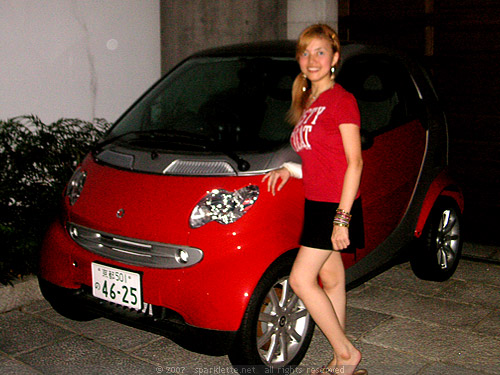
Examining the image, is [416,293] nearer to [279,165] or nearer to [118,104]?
[279,165]

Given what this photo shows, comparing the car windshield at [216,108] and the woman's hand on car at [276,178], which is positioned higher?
the car windshield at [216,108]

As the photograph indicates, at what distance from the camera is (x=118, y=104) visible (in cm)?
653

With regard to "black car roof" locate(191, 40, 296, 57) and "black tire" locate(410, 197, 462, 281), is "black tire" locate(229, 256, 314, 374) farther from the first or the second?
"black tire" locate(410, 197, 462, 281)

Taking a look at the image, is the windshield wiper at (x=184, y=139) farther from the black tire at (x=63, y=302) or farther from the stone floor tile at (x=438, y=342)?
the stone floor tile at (x=438, y=342)

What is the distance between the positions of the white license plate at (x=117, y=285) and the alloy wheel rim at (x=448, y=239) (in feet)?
7.69

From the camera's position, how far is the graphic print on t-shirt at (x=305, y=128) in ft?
9.37

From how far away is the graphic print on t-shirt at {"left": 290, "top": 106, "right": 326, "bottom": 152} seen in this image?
286cm

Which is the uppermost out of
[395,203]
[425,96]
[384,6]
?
[384,6]

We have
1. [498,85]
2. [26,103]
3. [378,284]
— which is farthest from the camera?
[26,103]

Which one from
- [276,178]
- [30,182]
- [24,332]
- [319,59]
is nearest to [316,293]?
[276,178]

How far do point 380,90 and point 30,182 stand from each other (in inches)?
101

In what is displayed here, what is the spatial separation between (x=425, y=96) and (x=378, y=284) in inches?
52.6

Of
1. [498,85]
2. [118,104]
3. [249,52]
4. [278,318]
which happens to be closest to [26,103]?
[118,104]

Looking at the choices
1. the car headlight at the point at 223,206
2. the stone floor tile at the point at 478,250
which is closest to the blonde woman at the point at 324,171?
the car headlight at the point at 223,206
